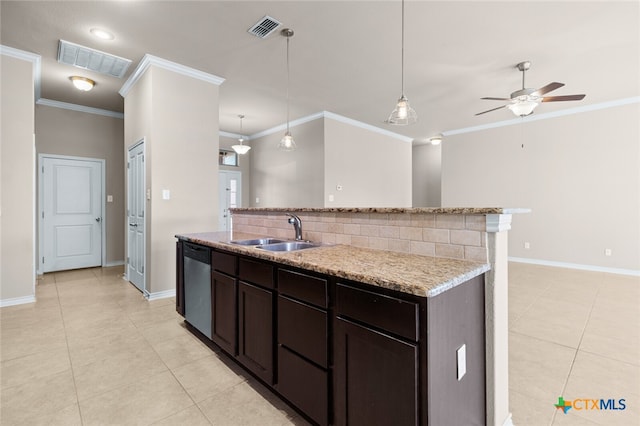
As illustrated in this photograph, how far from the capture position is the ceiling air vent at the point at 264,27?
286 centimetres

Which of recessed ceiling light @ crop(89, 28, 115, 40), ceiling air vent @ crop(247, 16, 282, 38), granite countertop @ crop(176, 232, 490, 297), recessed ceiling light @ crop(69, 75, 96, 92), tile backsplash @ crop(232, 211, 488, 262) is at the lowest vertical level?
granite countertop @ crop(176, 232, 490, 297)

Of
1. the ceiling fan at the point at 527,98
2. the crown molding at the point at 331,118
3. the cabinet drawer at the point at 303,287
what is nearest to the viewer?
the cabinet drawer at the point at 303,287

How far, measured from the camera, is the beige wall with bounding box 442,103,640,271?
4.86 meters

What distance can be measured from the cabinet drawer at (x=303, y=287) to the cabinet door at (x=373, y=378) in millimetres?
145

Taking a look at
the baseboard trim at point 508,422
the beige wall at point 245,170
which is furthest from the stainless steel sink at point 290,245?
the beige wall at point 245,170

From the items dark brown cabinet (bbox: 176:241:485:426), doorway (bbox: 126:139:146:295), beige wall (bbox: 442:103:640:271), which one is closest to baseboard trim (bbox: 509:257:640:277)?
beige wall (bbox: 442:103:640:271)

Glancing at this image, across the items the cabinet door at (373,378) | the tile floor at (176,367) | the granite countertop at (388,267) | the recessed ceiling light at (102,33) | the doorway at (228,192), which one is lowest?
the tile floor at (176,367)

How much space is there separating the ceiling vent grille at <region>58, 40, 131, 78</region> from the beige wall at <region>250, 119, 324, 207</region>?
3.16m

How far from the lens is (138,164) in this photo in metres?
3.94

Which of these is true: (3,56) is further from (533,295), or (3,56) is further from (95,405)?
(533,295)

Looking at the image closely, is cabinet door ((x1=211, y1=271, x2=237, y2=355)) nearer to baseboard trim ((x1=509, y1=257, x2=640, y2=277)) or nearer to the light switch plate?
the light switch plate

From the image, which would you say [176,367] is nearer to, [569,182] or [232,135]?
[232,135]

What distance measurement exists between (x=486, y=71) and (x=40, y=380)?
5385 millimetres

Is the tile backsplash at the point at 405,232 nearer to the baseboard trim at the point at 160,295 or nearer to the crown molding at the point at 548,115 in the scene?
the baseboard trim at the point at 160,295
